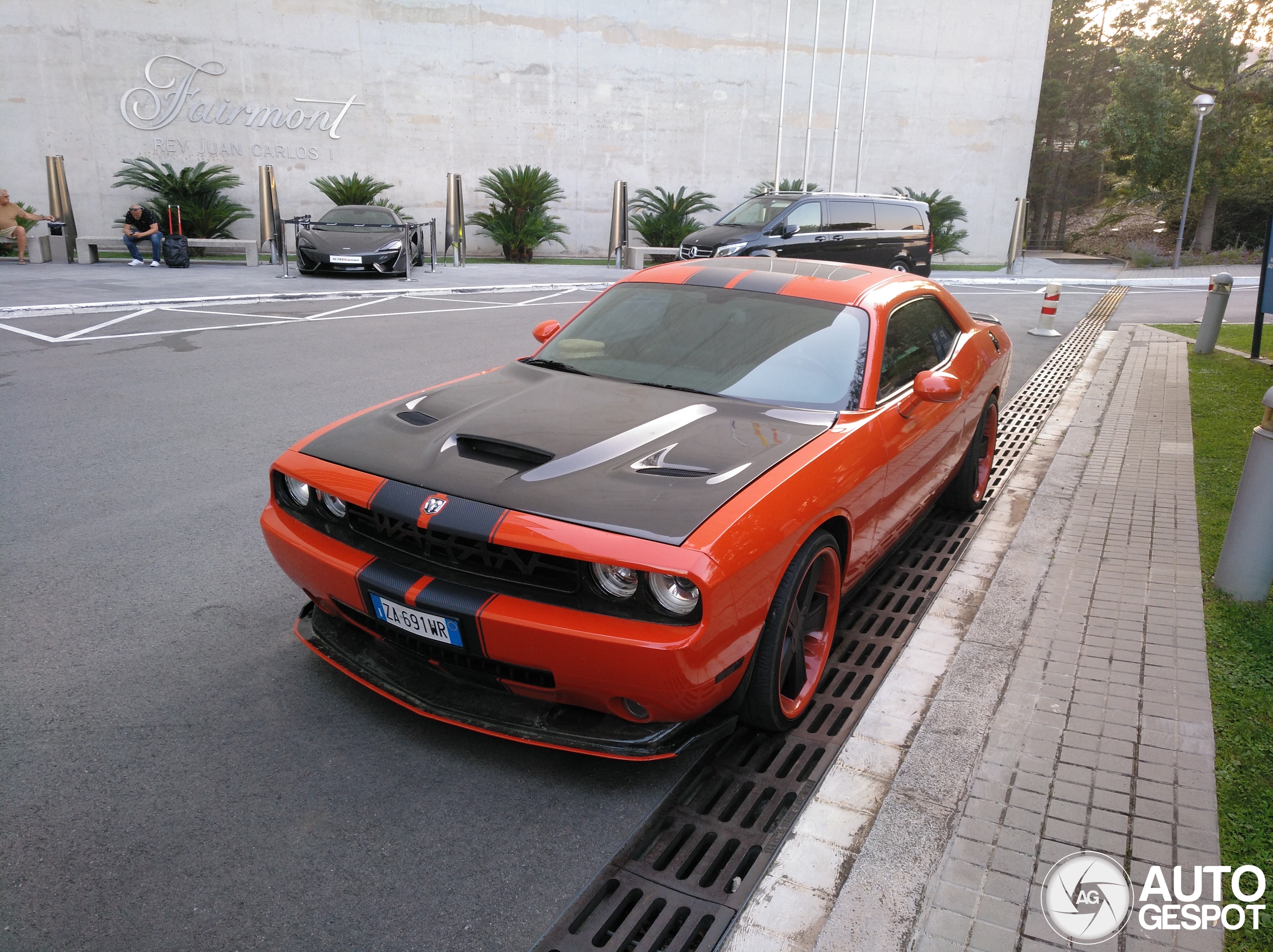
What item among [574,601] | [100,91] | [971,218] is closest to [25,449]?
[574,601]

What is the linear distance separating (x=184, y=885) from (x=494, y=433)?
5.43ft

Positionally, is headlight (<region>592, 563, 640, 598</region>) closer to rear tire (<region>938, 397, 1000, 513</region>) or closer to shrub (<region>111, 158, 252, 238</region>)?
rear tire (<region>938, 397, 1000, 513</region>)

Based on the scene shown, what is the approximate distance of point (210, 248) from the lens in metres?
21.8

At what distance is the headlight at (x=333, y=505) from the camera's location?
10.6 feet

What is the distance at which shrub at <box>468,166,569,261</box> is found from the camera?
23.2 meters

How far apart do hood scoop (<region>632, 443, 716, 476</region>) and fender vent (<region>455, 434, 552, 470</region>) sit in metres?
0.31

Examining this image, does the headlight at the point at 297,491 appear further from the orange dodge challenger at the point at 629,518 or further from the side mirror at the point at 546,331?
the side mirror at the point at 546,331

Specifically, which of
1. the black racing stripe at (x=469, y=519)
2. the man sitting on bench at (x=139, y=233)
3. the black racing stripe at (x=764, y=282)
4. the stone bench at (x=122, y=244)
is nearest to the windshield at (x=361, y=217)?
the stone bench at (x=122, y=244)

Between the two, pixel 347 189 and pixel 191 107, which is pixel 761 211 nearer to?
pixel 347 189

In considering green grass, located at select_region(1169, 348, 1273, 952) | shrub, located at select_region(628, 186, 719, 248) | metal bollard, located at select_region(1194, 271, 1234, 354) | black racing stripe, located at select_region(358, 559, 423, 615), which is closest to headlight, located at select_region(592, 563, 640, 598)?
black racing stripe, located at select_region(358, 559, 423, 615)

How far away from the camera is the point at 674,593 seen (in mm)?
2643

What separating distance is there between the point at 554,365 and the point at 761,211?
14.1 metres

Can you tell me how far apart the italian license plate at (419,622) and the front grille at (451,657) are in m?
0.04

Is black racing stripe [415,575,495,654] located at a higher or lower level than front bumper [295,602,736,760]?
higher
